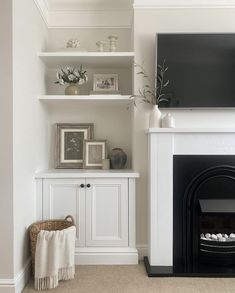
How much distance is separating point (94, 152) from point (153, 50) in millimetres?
1170

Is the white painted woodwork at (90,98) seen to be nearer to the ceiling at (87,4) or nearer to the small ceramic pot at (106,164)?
the small ceramic pot at (106,164)

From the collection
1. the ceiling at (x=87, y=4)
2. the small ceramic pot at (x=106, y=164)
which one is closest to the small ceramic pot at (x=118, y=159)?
the small ceramic pot at (x=106, y=164)

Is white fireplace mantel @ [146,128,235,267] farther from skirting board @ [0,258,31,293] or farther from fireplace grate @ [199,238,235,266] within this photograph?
skirting board @ [0,258,31,293]

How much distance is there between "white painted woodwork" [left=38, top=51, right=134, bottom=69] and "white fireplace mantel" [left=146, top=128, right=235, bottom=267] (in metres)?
0.82

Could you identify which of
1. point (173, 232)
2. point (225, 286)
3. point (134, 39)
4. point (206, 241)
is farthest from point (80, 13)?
point (225, 286)

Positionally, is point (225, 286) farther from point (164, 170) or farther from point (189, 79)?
point (189, 79)

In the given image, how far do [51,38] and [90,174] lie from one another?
1.57m

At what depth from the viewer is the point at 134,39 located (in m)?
3.03

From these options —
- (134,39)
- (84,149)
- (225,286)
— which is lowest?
(225,286)

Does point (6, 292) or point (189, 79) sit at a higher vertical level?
point (189, 79)

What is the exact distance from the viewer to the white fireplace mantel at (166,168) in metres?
2.74

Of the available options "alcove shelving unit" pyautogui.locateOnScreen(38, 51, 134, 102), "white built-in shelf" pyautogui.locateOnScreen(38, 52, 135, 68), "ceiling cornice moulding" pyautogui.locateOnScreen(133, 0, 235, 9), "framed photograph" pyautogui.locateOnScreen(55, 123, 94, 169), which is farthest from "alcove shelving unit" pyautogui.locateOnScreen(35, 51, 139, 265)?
"ceiling cornice moulding" pyautogui.locateOnScreen(133, 0, 235, 9)

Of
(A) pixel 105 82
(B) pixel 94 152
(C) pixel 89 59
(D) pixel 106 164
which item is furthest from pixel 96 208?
(C) pixel 89 59

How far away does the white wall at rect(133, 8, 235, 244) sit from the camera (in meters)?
3.00
